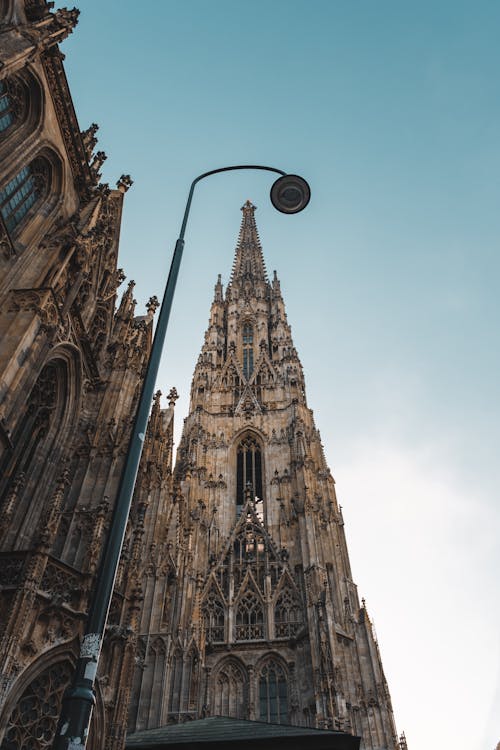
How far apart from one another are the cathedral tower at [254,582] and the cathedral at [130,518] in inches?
3.7

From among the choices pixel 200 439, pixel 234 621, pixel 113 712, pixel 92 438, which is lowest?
pixel 113 712

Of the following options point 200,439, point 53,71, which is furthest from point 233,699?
point 53,71

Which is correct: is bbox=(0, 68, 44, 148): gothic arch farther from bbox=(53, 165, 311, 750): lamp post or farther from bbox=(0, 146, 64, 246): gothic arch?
bbox=(53, 165, 311, 750): lamp post

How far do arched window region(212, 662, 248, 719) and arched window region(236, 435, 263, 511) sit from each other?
9659 mm

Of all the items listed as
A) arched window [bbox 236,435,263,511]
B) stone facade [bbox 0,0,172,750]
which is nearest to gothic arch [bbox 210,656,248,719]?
arched window [bbox 236,435,263,511]

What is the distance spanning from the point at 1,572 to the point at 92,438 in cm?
508

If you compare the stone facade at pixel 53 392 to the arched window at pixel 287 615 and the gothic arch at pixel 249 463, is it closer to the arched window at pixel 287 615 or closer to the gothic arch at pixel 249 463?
the arched window at pixel 287 615

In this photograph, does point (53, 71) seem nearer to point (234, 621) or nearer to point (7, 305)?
point (7, 305)

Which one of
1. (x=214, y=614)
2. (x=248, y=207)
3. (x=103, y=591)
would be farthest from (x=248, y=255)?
(x=103, y=591)

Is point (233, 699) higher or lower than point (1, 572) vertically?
higher

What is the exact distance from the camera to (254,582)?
26750 millimetres

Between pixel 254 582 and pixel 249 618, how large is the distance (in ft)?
5.47

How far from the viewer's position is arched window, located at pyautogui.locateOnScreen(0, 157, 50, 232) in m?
13.7

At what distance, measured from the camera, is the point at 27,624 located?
9422 millimetres
